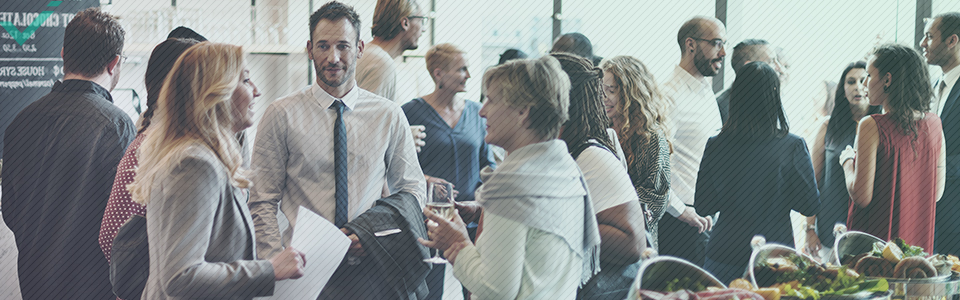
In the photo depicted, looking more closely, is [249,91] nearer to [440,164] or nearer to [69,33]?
[69,33]

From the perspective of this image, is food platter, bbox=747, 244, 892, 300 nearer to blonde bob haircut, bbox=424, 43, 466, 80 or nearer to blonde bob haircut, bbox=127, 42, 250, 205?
blonde bob haircut, bbox=127, 42, 250, 205

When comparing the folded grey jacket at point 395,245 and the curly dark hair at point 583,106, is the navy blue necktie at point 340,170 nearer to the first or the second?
the folded grey jacket at point 395,245

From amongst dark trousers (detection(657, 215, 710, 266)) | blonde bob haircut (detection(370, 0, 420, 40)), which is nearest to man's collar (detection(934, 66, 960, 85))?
dark trousers (detection(657, 215, 710, 266))

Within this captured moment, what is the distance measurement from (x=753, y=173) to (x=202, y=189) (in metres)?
1.44

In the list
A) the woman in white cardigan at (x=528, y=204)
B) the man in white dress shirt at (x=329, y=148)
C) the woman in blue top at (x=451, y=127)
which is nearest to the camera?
the woman in white cardigan at (x=528, y=204)

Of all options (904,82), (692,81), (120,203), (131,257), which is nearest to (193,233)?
(131,257)

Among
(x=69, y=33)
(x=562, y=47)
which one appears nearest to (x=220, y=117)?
(x=69, y=33)

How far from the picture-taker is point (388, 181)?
1.79m

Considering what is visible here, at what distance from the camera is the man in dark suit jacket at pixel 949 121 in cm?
224

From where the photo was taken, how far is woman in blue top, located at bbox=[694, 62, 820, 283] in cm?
193

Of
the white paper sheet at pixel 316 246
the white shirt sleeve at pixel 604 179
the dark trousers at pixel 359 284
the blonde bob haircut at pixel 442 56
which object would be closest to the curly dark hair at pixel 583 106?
the white shirt sleeve at pixel 604 179

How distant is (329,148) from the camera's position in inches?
66.0

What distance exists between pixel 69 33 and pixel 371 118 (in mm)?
808

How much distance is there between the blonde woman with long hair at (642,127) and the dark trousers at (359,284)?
2.13 ft
